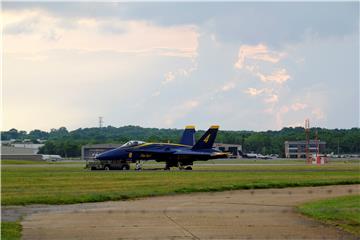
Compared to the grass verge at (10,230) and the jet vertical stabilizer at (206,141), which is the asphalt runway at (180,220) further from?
the jet vertical stabilizer at (206,141)

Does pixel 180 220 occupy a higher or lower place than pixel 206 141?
lower

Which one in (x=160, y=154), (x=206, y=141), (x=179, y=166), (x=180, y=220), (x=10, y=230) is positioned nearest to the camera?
(x=10, y=230)

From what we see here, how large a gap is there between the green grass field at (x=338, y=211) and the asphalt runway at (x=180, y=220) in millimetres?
376

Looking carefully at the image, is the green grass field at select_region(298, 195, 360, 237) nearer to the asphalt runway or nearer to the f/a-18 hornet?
the asphalt runway

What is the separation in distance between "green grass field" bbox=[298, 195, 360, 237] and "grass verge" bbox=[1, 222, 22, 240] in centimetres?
731

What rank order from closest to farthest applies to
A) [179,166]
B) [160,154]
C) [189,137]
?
[179,166], [160,154], [189,137]

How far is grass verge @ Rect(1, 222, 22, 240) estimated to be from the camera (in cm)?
1426

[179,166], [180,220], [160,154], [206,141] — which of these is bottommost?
[179,166]

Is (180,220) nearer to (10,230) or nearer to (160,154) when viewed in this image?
(10,230)

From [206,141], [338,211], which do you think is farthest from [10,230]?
[206,141]

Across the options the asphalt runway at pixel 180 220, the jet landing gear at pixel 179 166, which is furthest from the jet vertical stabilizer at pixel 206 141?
the asphalt runway at pixel 180 220

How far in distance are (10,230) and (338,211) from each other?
30.3ft

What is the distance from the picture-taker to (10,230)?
15.3 metres

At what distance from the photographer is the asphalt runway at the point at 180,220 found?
587 inches
